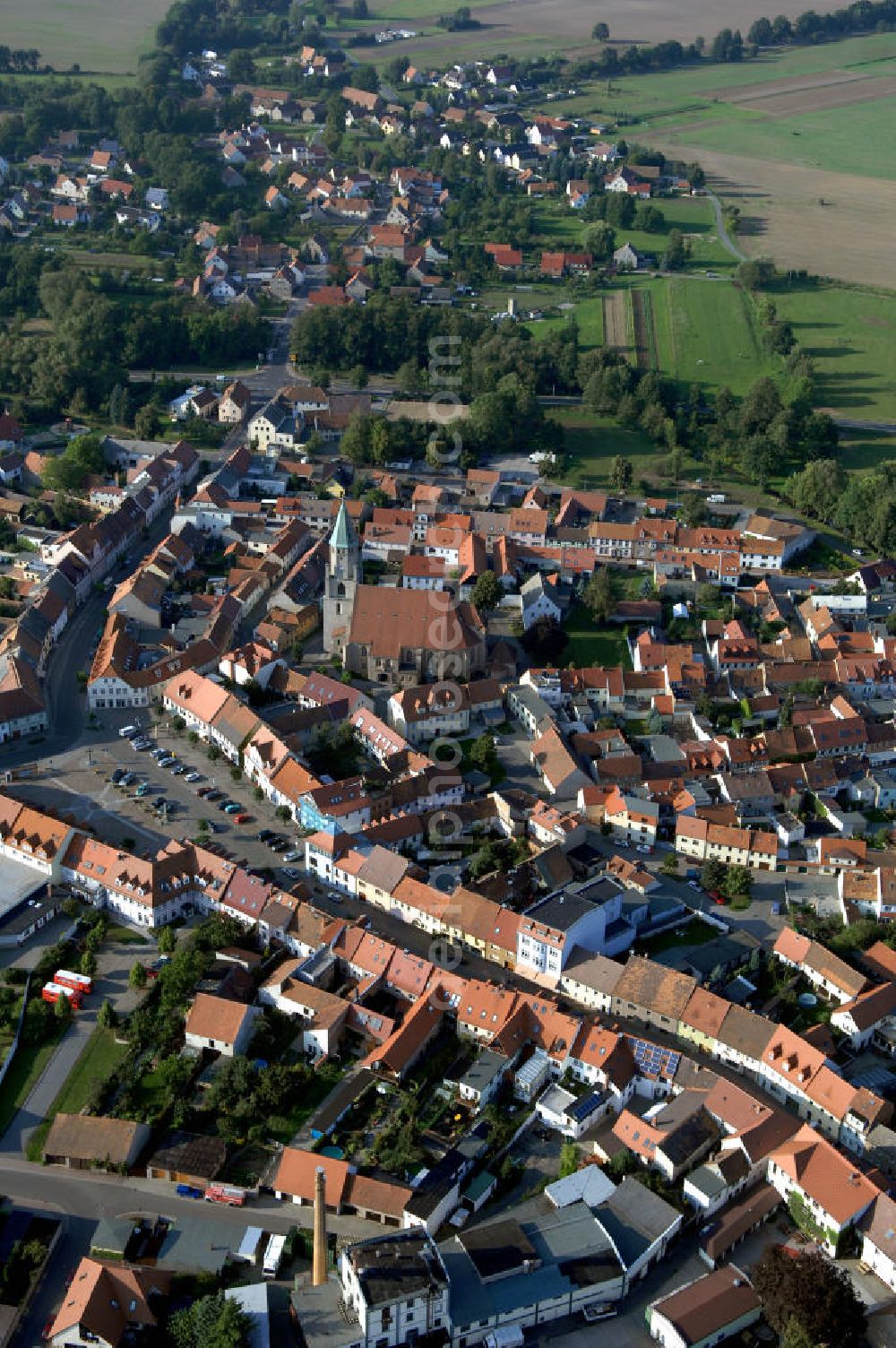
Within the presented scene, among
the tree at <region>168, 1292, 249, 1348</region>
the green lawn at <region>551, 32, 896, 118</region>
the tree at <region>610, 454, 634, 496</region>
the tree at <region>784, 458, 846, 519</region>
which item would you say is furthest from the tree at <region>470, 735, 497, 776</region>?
the green lawn at <region>551, 32, 896, 118</region>

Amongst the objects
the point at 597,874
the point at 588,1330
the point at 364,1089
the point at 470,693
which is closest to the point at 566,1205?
the point at 588,1330

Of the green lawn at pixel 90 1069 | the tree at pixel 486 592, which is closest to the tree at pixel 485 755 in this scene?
the tree at pixel 486 592

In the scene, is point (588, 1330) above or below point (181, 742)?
below

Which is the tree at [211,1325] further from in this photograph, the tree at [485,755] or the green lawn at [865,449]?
the green lawn at [865,449]

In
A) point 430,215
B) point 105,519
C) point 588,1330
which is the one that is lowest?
point 588,1330

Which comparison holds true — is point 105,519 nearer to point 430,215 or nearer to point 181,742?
point 181,742

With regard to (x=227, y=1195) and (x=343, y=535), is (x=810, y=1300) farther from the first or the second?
(x=343, y=535)

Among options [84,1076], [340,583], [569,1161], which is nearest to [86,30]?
[340,583]
